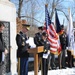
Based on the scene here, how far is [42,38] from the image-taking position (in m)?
9.22

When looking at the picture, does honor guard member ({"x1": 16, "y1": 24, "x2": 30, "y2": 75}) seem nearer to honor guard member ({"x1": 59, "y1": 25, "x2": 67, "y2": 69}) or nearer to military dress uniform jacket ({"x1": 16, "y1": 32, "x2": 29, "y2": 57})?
military dress uniform jacket ({"x1": 16, "y1": 32, "x2": 29, "y2": 57})

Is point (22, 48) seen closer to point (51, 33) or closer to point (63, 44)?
point (51, 33)

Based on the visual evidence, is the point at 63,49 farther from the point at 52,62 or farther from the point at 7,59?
the point at 7,59

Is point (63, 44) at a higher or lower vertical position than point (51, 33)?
lower

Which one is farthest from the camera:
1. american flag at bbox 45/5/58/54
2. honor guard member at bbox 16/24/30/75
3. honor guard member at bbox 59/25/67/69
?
honor guard member at bbox 59/25/67/69

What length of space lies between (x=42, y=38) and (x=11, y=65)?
138cm

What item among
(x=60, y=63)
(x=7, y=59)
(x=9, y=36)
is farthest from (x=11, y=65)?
(x=60, y=63)

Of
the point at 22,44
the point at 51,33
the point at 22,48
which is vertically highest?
the point at 51,33

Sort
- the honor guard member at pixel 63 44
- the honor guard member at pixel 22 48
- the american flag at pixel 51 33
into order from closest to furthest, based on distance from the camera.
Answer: the honor guard member at pixel 22 48 → the american flag at pixel 51 33 → the honor guard member at pixel 63 44

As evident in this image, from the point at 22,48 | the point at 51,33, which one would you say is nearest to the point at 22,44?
the point at 22,48

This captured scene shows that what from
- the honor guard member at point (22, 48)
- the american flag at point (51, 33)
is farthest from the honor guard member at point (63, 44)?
the honor guard member at point (22, 48)

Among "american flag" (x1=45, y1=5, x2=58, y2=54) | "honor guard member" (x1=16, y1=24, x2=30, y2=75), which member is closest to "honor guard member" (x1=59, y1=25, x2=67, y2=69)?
"american flag" (x1=45, y1=5, x2=58, y2=54)

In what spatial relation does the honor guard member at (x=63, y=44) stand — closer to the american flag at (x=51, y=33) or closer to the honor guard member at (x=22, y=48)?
the american flag at (x=51, y=33)

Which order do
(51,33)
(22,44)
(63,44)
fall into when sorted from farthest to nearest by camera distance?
(63,44)
(51,33)
(22,44)
